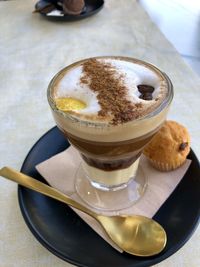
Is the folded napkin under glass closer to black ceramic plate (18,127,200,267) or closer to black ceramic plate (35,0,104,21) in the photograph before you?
black ceramic plate (18,127,200,267)

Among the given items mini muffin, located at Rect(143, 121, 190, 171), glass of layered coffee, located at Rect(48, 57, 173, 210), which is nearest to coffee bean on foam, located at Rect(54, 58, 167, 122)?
glass of layered coffee, located at Rect(48, 57, 173, 210)

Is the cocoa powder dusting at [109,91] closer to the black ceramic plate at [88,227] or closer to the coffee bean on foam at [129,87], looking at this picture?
the coffee bean on foam at [129,87]

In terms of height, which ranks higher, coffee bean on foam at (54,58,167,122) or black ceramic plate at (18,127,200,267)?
coffee bean on foam at (54,58,167,122)

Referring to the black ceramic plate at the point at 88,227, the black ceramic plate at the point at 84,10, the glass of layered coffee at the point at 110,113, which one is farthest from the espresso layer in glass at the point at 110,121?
the black ceramic plate at the point at 84,10

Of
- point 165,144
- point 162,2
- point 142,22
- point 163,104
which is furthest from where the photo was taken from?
point 162,2

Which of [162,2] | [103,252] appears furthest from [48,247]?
[162,2]

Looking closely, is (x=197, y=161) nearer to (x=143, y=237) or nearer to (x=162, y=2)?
(x=143, y=237)
